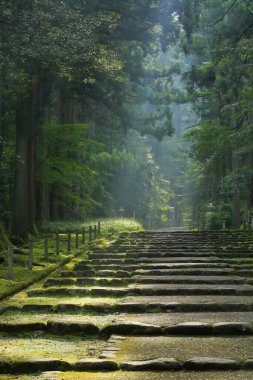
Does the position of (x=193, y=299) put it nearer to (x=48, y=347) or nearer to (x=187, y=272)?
(x=187, y=272)

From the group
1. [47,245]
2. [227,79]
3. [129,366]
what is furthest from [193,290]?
[227,79]

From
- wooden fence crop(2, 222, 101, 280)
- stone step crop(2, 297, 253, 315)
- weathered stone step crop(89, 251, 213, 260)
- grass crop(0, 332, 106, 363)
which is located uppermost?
wooden fence crop(2, 222, 101, 280)

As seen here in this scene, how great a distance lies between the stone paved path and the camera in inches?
193

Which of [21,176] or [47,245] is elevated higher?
[21,176]

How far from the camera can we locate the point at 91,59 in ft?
44.0

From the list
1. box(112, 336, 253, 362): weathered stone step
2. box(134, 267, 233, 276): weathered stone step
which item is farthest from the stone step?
box(134, 267, 233, 276): weathered stone step

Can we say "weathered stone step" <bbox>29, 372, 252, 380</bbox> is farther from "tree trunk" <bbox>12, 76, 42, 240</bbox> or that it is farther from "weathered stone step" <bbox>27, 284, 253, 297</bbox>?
"tree trunk" <bbox>12, 76, 42, 240</bbox>

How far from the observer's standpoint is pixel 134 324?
6.37 meters

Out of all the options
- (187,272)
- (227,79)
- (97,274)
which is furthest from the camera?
(227,79)

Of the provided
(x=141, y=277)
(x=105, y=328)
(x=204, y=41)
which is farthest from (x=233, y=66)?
(x=105, y=328)

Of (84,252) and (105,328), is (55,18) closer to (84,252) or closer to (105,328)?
(84,252)

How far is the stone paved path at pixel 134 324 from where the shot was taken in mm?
4914

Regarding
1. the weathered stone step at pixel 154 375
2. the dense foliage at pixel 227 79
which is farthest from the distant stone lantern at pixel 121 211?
the weathered stone step at pixel 154 375

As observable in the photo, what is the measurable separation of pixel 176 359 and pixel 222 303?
2.70 metres
